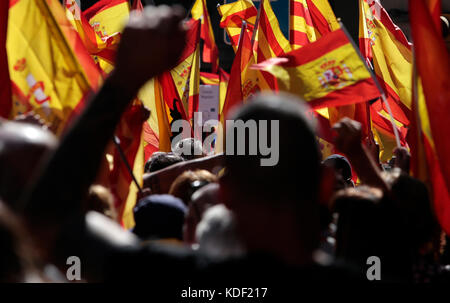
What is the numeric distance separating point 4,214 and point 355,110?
4999mm

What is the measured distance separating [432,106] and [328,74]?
103 cm

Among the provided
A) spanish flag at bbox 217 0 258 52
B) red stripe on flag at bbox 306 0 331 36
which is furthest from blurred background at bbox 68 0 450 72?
red stripe on flag at bbox 306 0 331 36

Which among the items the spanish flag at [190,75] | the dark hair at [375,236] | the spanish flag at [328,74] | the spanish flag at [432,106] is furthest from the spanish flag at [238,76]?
the dark hair at [375,236]

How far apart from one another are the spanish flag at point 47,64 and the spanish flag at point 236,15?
4854 millimetres

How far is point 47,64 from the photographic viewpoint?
9.55 feet

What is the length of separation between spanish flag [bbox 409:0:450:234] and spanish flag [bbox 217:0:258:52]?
5.01 m

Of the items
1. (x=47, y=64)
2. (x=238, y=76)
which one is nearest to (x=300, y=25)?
(x=238, y=76)

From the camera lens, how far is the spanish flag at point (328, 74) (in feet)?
11.7

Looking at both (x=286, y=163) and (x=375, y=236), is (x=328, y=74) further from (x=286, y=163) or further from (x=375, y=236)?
(x=286, y=163)

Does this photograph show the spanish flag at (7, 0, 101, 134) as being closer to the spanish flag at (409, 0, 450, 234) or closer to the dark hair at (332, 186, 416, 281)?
the dark hair at (332, 186, 416, 281)

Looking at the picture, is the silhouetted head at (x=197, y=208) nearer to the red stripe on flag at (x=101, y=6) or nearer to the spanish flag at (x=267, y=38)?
the spanish flag at (x=267, y=38)

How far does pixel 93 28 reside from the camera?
24.3ft
